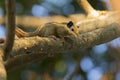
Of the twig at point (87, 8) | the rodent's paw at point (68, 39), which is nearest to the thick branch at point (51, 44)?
the rodent's paw at point (68, 39)

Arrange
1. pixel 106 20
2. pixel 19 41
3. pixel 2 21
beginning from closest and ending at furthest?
pixel 19 41 → pixel 106 20 → pixel 2 21

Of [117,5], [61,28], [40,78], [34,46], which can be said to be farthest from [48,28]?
[40,78]

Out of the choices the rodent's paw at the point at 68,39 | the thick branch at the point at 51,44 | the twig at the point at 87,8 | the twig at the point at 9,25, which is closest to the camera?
the twig at the point at 9,25

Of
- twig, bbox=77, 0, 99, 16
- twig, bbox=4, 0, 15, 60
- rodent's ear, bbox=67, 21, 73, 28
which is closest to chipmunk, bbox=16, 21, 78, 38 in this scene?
rodent's ear, bbox=67, 21, 73, 28

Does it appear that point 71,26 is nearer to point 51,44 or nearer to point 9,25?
point 51,44

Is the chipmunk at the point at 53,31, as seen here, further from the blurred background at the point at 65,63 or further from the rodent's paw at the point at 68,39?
the blurred background at the point at 65,63

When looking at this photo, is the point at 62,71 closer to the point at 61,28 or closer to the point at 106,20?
the point at 106,20

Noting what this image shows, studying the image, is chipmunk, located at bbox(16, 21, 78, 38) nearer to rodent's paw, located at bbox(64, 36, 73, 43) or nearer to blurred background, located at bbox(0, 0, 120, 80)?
rodent's paw, located at bbox(64, 36, 73, 43)
